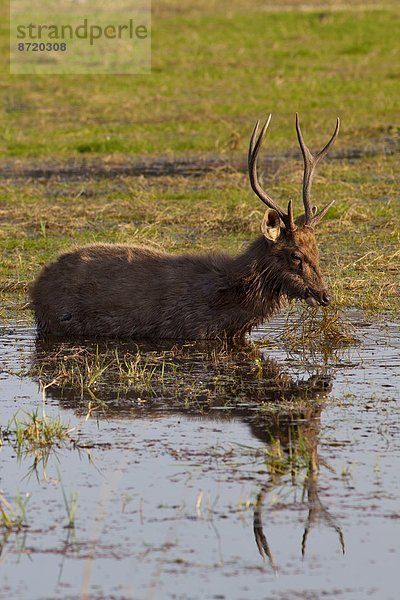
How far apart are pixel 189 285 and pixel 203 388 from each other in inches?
59.3

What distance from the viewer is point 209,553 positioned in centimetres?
529

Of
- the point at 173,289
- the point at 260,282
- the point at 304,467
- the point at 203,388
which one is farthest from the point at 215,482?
the point at 173,289

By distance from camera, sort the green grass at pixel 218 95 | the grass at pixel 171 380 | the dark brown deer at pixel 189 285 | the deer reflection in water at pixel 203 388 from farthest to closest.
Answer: the green grass at pixel 218 95 < the dark brown deer at pixel 189 285 < the grass at pixel 171 380 < the deer reflection in water at pixel 203 388

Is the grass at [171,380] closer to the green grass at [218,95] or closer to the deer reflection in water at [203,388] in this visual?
the deer reflection in water at [203,388]

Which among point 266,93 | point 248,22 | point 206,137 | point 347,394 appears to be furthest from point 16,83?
point 347,394

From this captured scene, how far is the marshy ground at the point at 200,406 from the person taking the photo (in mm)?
5234

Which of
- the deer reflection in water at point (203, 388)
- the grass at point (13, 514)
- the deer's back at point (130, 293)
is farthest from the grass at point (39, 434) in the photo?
the deer's back at point (130, 293)

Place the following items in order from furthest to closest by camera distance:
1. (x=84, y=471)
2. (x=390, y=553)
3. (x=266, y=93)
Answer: (x=266, y=93)
(x=84, y=471)
(x=390, y=553)

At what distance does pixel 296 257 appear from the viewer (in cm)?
895

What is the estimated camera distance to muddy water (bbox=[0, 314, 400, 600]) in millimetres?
5078

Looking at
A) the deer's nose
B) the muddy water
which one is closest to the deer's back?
the muddy water

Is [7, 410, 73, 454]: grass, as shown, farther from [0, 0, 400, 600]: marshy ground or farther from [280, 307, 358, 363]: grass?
[280, 307, 358, 363]: grass

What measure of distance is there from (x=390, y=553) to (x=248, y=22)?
1141 inches

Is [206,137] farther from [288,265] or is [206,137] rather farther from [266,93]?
[288,265]
